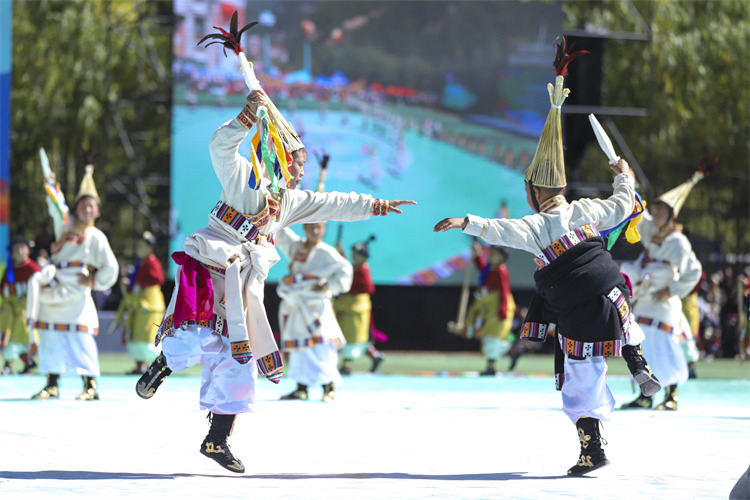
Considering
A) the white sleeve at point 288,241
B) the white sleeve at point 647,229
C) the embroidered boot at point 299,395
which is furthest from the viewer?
the white sleeve at point 288,241

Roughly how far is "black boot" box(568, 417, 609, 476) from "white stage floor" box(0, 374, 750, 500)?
0.10m

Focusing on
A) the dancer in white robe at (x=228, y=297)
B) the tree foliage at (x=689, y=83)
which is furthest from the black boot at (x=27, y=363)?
the tree foliage at (x=689, y=83)

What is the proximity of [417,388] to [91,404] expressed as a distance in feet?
11.4

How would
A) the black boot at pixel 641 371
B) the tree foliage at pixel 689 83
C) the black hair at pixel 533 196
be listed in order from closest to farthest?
the black boot at pixel 641 371
the black hair at pixel 533 196
the tree foliage at pixel 689 83

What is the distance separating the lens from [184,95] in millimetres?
14656

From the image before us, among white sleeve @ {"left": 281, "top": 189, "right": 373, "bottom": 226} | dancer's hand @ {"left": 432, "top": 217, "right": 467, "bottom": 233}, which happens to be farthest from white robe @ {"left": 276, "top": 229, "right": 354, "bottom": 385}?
dancer's hand @ {"left": 432, "top": 217, "right": 467, "bottom": 233}

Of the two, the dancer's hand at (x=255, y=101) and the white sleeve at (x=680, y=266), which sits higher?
the dancer's hand at (x=255, y=101)

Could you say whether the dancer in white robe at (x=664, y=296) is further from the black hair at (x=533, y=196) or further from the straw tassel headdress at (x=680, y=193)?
the black hair at (x=533, y=196)

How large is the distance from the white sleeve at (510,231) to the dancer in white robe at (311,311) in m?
3.84

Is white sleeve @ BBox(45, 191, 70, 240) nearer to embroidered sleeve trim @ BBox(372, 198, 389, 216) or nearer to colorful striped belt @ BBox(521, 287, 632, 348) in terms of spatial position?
embroidered sleeve trim @ BBox(372, 198, 389, 216)

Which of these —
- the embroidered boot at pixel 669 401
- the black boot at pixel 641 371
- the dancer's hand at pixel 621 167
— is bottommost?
the embroidered boot at pixel 669 401

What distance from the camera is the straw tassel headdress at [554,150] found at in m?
5.65

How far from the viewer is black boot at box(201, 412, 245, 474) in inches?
198

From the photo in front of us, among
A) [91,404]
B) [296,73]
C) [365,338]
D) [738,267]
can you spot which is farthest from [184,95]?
[738,267]
